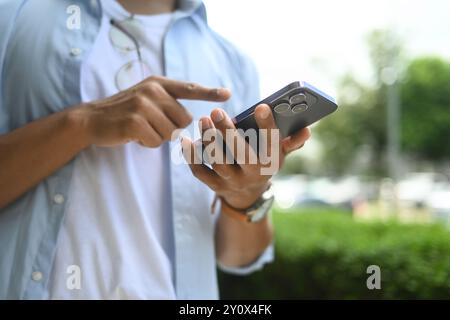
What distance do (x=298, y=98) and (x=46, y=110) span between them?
1.31 feet

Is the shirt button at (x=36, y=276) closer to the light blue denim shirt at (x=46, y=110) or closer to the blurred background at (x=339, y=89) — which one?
the light blue denim shirt at (x=46, y=110)

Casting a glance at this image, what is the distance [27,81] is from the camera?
0.79 metres

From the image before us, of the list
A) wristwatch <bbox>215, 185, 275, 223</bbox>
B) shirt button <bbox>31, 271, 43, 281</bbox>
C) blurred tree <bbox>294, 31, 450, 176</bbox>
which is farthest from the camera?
blurred tree <bbox>294, 31, 450, 176</bbox>

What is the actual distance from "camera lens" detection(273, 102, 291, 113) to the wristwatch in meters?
0.23

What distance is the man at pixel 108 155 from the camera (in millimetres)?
750

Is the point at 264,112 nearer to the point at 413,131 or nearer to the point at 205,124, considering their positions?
the point at 205,124

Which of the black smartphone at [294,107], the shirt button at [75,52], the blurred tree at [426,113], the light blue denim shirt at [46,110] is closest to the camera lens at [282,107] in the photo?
the black smartphone at [294,107]

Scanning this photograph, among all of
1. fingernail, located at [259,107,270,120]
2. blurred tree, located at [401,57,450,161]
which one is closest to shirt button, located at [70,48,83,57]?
fingernail, located at [259,107,270,120]

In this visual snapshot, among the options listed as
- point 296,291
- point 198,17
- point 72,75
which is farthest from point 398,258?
point 72,75

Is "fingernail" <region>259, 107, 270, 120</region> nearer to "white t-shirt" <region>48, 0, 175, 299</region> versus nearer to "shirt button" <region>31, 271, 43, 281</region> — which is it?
"white t-shirt" <region>48, 0, 175, 299</region>

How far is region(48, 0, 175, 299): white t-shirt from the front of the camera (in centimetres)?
79

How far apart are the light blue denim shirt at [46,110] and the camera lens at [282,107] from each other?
223 mm

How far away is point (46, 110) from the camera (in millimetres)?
803
